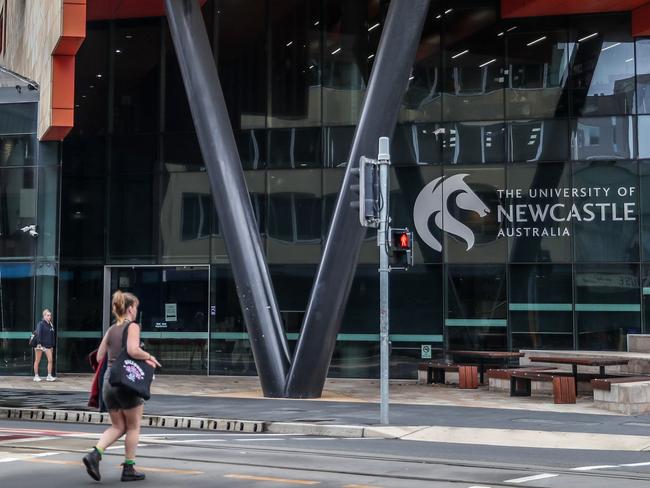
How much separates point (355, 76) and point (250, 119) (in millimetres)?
3173

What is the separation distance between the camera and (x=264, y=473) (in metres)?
10.5

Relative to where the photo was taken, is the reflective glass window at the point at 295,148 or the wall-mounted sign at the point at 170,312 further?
the wall-mounted sign at the point at 170,312

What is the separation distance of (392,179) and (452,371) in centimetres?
563

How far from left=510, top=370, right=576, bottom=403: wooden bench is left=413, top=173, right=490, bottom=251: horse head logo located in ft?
19.5

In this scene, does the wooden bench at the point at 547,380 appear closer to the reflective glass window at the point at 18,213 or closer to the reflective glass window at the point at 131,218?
the reflective glass window at the point at 131,218

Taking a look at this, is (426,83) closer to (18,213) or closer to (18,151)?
(18,151)

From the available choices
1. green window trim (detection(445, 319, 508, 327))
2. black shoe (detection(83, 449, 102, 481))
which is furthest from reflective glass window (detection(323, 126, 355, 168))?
black shoe (detection(83, 449, 102, 481))

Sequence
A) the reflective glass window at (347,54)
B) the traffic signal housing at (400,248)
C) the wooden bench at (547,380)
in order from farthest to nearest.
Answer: the reflective glass window at (347,54), the wooden bench at (547,380), the traffic signal housing at (400,248)

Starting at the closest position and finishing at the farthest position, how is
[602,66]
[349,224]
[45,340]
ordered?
1. [349,224]
2. [45,340]
3. [602,66]

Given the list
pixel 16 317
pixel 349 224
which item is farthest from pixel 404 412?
pixel 16 317

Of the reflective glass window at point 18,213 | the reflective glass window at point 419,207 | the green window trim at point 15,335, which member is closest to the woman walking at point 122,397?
the reflective glass window at point 419,207

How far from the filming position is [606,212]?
26250 mm

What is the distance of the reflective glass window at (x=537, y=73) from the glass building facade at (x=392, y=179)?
0.17 ft

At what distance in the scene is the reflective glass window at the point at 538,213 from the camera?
26.4 m
